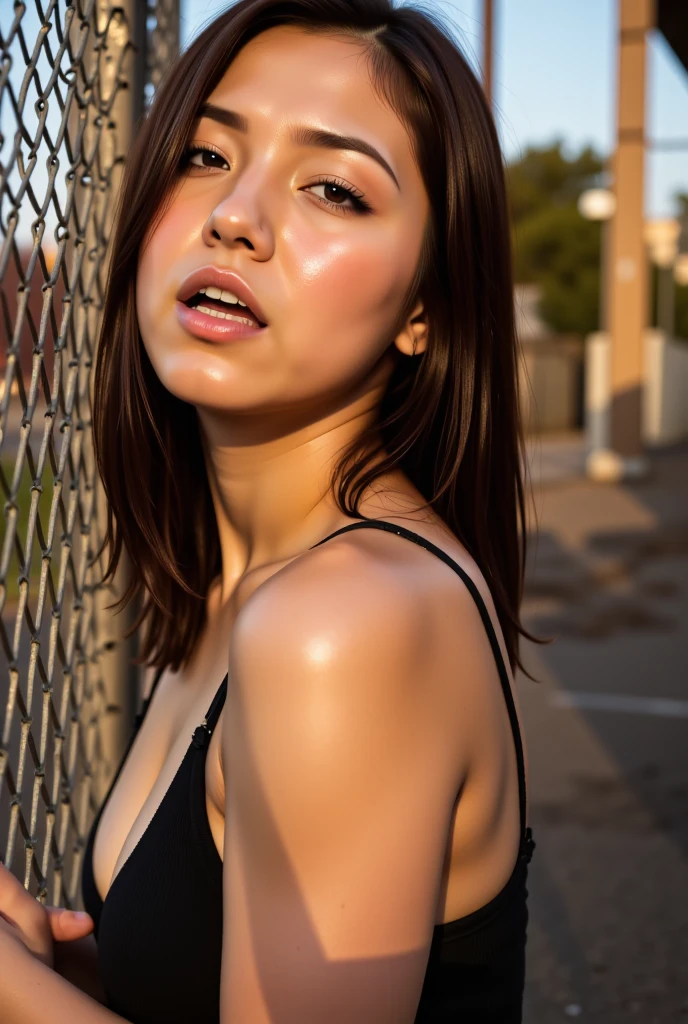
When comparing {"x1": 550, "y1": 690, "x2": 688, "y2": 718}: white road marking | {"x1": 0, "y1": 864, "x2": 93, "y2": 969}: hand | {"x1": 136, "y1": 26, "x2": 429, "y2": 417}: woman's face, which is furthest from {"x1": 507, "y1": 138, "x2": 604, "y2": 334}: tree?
{"x1": 0, "y1": 864, "x2": 93, "y2": 969}: hand

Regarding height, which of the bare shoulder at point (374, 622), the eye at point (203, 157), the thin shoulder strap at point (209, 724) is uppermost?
the eye at point (203, 157)

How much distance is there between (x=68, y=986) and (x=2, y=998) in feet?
0.23

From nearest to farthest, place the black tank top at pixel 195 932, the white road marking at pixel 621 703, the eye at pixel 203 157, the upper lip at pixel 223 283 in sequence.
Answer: the black tank top at pixel 195 932
the upper lip at pixel 223 283
the eye at pixel 203 157
the white road marking at pixel 621 703

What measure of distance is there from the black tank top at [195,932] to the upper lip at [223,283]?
0.29 meters

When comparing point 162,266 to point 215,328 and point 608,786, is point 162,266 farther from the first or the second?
point 608,786

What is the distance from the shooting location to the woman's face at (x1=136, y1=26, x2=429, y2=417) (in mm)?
1441

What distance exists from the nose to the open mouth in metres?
0.06

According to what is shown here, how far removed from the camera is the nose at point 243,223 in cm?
142

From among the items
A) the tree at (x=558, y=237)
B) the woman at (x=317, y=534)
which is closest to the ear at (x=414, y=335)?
the woman at (x=317, y=534)

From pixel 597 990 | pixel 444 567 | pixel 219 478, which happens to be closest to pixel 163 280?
pixel 219 478

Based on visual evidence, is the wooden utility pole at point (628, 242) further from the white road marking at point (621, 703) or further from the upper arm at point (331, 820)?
the upper arm at point (331, 820)

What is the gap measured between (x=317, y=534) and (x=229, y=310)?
31 centimetres

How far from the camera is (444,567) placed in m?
1.33

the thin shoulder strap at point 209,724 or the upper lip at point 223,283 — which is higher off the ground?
the upper lip at point 223,283
